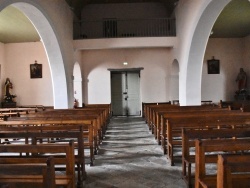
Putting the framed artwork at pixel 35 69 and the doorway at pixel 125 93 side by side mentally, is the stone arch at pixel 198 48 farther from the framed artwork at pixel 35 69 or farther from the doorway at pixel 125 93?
the framed artwork at pixel 35 69

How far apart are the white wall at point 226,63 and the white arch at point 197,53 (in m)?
4.86

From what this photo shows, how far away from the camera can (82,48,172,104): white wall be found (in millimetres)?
15398

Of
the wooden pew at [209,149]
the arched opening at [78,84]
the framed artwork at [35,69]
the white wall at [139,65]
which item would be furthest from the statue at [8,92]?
the wooden pew at [209,149]

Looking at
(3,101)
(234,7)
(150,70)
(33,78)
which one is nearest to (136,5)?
(150,70)

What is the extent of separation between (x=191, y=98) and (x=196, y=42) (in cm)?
223

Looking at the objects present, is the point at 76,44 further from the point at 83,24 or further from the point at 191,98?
the point at 191,98

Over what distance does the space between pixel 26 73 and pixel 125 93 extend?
5.55 m

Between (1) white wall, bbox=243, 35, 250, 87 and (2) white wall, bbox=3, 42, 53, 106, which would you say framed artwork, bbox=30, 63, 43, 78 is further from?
(1) white wall, bbox=243, 35, 250, 87

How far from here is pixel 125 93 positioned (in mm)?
16031

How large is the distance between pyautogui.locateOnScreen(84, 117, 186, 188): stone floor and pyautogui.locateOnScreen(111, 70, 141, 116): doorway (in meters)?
8.82

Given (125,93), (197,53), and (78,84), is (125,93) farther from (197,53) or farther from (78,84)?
(197,53)

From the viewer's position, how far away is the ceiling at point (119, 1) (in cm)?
1066

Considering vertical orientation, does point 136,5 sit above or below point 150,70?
above

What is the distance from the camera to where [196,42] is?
31.6 ft
